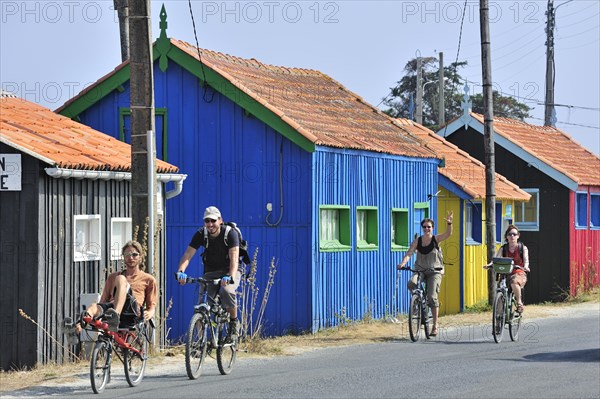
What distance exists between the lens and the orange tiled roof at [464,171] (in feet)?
98.8

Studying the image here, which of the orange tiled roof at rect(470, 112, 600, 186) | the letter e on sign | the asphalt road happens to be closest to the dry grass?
the asphalt road

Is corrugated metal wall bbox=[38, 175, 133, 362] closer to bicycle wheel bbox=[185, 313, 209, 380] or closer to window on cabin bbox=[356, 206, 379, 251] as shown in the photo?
bicycle wheel bbox=[185, 313, 209, 380]

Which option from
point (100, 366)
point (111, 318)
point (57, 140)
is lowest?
point (100, 366)

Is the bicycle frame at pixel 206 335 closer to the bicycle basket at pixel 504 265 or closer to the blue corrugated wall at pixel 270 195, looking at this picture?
the bicycle basket at pixel 504 265

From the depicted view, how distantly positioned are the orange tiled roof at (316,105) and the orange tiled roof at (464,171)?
2.18 meters

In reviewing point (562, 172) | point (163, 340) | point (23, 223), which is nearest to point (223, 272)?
point (23, 223)

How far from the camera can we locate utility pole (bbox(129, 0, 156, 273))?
54.3 ft

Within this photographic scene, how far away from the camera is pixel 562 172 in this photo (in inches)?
1348

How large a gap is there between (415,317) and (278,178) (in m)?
4.79

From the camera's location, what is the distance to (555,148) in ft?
125

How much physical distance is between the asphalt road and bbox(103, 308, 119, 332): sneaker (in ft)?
2.22

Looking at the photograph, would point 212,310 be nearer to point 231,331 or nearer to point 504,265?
point 231,331

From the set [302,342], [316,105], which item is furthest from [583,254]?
[302,342]

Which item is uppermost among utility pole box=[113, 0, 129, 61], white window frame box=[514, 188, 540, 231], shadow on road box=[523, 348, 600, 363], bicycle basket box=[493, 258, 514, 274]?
utility pole box=[113, 0, 129, 61]
